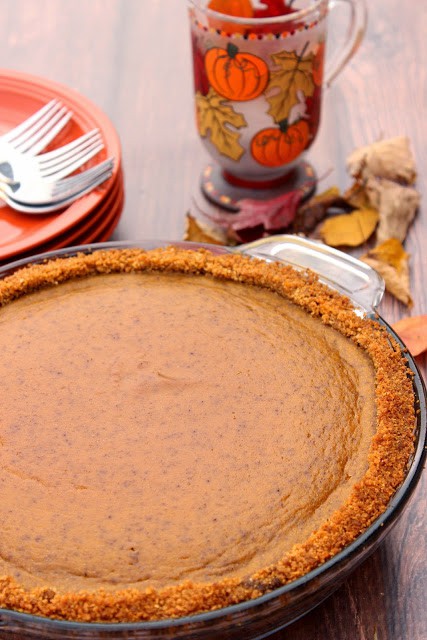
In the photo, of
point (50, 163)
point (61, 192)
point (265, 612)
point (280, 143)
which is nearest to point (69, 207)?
point (61, 192)

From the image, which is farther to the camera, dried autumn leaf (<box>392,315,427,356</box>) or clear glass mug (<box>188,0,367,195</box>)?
clear glass mug (<box>188,0,367,195</box>)

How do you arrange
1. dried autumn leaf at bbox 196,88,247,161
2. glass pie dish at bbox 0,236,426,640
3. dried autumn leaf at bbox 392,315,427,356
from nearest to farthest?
glass pie dish at bbox 0,236,426,640 → dried autumn leaf at bbox 392,315,427,356 → dried autumn leaf at bbox 196,88,247,161

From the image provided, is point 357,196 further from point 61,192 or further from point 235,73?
point 61,192

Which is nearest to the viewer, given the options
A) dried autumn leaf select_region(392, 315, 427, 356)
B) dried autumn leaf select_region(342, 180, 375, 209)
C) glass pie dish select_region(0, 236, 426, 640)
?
glass pie dish select_region(0, 236, 426, 640)

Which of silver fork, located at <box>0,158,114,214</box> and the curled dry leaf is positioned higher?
silver fork, located at <box>0,158,114,214</box>

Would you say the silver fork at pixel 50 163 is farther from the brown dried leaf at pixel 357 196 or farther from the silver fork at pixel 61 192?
the brown dried leaf at pixel 357 196

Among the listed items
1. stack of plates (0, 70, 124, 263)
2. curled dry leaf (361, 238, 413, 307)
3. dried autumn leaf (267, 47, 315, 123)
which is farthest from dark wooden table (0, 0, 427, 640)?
dried autumn leaf (267, 47, 315, 123)

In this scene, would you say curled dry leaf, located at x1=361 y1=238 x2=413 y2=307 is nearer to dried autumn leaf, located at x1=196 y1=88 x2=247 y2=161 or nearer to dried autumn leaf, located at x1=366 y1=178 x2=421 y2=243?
dried autumn leaf, located at x1=366 y1=178 x2=421 y2=243

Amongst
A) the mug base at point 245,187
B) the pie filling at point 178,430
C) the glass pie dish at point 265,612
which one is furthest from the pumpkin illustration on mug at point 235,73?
the glass pie dish at point 265,612
